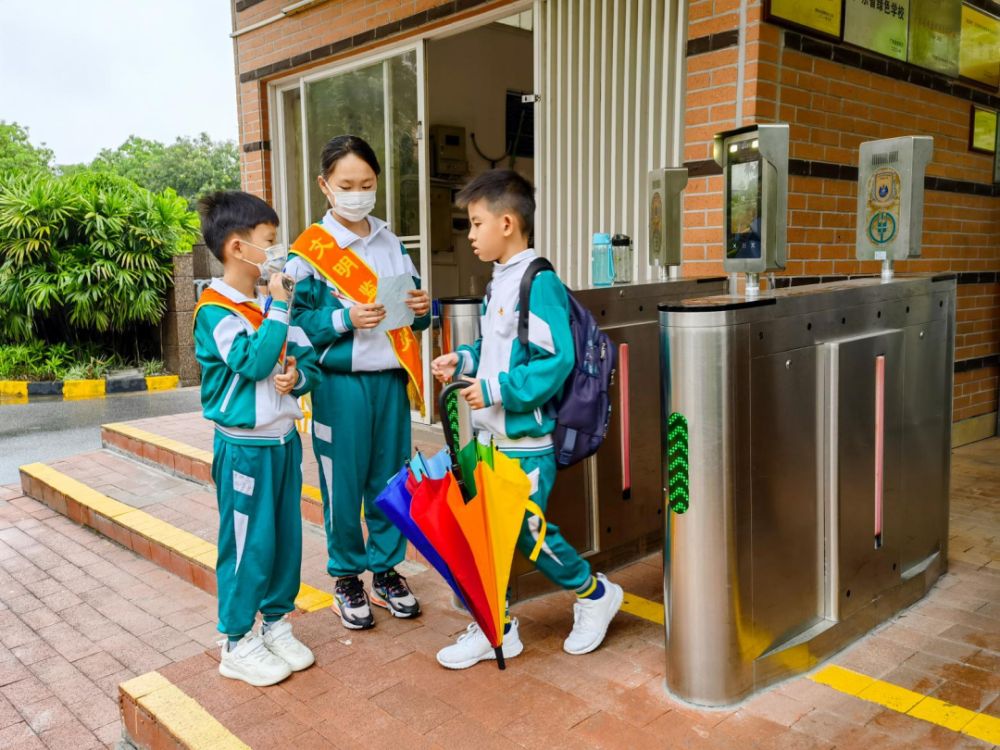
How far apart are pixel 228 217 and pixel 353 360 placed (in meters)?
0.69

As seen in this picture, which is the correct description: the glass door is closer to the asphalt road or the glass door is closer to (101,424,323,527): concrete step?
(101,424,323,527): concrete step

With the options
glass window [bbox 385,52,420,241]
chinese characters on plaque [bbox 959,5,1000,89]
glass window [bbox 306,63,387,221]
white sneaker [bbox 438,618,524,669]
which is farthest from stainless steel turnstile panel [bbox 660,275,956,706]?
glass window [bbox 306,63,387,221]

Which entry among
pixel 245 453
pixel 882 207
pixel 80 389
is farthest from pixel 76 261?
pixel 882 207

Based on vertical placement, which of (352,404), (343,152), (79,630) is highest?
(343,152)

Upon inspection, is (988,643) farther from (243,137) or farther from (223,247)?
(243,137)

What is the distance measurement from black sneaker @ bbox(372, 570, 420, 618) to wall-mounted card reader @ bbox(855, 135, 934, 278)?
2329 mm

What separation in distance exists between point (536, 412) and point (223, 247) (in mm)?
1223

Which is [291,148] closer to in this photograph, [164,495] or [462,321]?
[164,495]

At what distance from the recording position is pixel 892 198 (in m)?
3.43

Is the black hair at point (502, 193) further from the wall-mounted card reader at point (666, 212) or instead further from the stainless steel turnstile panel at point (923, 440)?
the stainless steel turnstile panel at point (923, 440)

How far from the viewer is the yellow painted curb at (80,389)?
450 inches

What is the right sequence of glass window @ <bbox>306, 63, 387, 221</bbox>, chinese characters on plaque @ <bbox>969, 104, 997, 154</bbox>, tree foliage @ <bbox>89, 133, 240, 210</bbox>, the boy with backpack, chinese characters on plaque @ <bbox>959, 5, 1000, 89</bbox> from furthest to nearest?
tree foliage @ <bbox>89, 133, 240, 210</bbox> < glass window @ <bbox>306, 63, 387, 221</bbox> < chinese characters on plaque @ <bbox>969, 104, 997, 154</bbox> < chinese characters on plaque @ <bbox>959, 5, 1000, 89</bbox> < the boy with backpack

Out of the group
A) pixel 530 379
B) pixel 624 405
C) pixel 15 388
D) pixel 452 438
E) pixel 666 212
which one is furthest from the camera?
pixel 15 388

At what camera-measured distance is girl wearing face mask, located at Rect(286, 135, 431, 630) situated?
3.17 m
